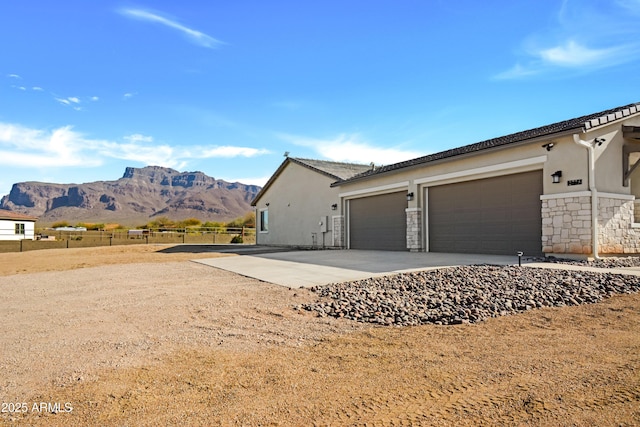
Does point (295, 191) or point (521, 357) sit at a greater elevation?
point (295, 191)

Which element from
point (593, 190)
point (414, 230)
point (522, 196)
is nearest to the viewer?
point (593, 190)

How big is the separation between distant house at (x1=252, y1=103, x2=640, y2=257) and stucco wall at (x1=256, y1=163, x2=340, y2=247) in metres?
2.17

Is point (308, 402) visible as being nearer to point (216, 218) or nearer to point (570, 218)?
point (570, 218)

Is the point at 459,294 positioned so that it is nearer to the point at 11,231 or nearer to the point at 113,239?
the point at 113,239

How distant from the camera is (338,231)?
19.5m

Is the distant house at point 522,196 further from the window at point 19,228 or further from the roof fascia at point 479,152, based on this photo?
the window at point 19,228

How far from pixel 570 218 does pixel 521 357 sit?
8340 millimetres

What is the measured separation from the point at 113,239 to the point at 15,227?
37.2ft

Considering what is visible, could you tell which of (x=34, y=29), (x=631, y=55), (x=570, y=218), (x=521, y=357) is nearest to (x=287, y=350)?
(x=521, y=357)

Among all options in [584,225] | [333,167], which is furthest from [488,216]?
[333,167]

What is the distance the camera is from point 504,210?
1248 centimetres

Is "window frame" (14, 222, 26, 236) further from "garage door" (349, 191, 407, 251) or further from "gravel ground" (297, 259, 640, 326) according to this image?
"gravel ground" (297, 259, 640, 326)

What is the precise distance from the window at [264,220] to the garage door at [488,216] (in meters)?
13.8

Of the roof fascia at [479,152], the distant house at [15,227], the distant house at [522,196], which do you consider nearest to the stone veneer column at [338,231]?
the distant house at [522,196]
